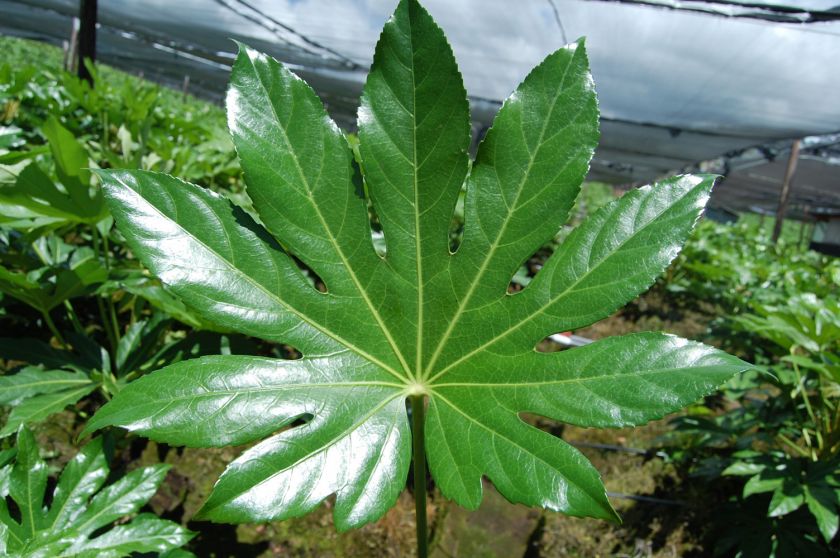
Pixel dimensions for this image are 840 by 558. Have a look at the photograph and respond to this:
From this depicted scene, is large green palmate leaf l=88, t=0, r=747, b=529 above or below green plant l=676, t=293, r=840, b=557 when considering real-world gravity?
above

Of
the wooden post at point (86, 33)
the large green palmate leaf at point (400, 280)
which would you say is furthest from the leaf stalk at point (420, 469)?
A: the wooden post at point (86, 33)

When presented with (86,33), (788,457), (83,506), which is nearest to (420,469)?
(83,506)

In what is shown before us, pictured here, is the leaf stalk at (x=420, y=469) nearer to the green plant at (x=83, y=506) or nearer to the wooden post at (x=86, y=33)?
the green plant at (x=83, y=506)

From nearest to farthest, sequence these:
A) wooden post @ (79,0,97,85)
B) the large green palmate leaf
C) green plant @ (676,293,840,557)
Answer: the large green palmate leaf < green plant @ (676,293,840,557) < wooden post @ (79,0,97,85)

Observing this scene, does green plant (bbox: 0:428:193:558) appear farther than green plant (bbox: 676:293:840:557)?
No

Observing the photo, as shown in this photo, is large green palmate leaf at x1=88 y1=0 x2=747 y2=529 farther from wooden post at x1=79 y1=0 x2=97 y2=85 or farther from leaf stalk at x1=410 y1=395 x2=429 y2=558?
wooden post at x1=79 y1=0 x2=97 y2=85

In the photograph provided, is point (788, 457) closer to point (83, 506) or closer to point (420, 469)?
point (420, 469)

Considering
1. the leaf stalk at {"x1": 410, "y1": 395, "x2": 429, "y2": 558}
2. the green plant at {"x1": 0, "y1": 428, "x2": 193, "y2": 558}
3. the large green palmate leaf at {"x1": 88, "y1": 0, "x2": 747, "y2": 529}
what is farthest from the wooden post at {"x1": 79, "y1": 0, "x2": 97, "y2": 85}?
the leaf stalk at {"x1": 410, "y1": 395, "x2": 429, "y2": 558}
